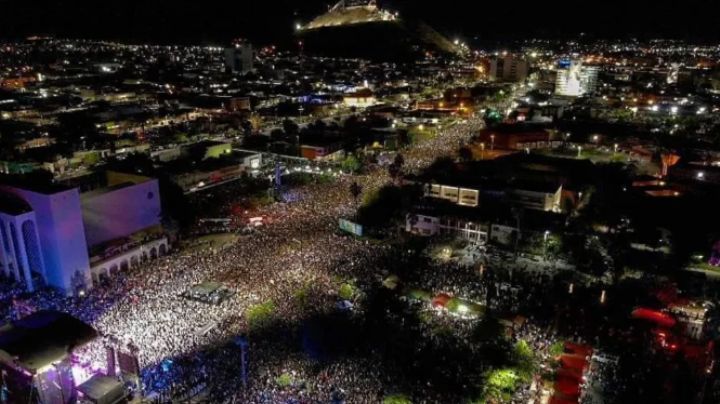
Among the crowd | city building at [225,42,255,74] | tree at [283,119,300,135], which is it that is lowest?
the crowd

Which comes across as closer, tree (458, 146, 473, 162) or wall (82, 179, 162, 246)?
wall (82, 179, 162, 246)

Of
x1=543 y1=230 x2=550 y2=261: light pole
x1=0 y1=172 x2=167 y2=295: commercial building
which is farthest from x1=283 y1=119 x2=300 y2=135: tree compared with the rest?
x1=543 y1=230 x2=550 y2=261: light pole

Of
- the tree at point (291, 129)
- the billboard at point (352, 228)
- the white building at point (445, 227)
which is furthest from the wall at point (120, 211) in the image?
the tree at point (291, 129)

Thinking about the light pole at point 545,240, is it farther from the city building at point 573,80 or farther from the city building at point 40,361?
the city building at point 573,80

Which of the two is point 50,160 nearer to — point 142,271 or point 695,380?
point 142,271

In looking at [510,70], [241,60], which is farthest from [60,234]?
[241,60]

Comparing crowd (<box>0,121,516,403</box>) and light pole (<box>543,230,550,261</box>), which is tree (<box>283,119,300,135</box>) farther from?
light pole (<box>543,230,550,261</box>)

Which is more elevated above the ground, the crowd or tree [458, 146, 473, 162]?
tree [458, 146, 473, 162]

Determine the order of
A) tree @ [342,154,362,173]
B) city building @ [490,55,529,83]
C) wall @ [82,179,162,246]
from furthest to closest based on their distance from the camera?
city building @ [490,55,529,83] → tree @ [342,154,362,173] → wall @ [82,179,162,246]

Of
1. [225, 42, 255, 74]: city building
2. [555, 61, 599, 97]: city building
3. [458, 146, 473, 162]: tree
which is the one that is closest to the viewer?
[458, 146, 473, 162]: tree
